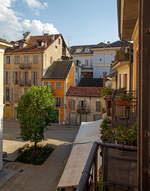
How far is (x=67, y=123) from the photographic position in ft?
84.6

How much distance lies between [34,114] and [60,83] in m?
12.2

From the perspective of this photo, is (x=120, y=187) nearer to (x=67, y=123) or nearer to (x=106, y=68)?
(x=67, y=123)

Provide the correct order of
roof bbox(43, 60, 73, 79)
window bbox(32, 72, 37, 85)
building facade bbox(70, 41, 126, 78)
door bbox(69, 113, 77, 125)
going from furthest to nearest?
building facade bbox(70, 41, 126, 78) < window bbox(32, 72, 37, 85) < roof bbox(43, 60, 73, 79) < door bbox(69, 113, 77, 125)

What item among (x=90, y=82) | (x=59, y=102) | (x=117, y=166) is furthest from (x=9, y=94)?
(x=117, y=166)

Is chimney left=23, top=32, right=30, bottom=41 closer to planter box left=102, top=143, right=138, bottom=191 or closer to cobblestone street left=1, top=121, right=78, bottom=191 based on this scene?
cobblestone street left=1, top=121, right=78, bottom=191

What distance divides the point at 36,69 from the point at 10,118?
961 centimetres

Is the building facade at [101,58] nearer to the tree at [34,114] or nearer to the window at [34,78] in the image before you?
the window at [34,78]

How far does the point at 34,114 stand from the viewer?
46.1 feet

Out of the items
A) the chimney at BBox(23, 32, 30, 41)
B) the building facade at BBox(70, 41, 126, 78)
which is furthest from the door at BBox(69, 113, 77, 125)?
the chimney at BBox(23, 32, 30, 41)

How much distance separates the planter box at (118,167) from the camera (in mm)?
2230

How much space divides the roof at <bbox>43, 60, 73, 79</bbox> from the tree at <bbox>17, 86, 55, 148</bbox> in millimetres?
11414

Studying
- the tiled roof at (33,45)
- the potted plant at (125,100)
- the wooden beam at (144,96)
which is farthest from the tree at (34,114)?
the tiled roof at (33,45)

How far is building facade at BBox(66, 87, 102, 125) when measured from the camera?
80.1 feet

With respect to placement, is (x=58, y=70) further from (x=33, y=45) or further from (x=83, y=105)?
(x=83, y=105)
